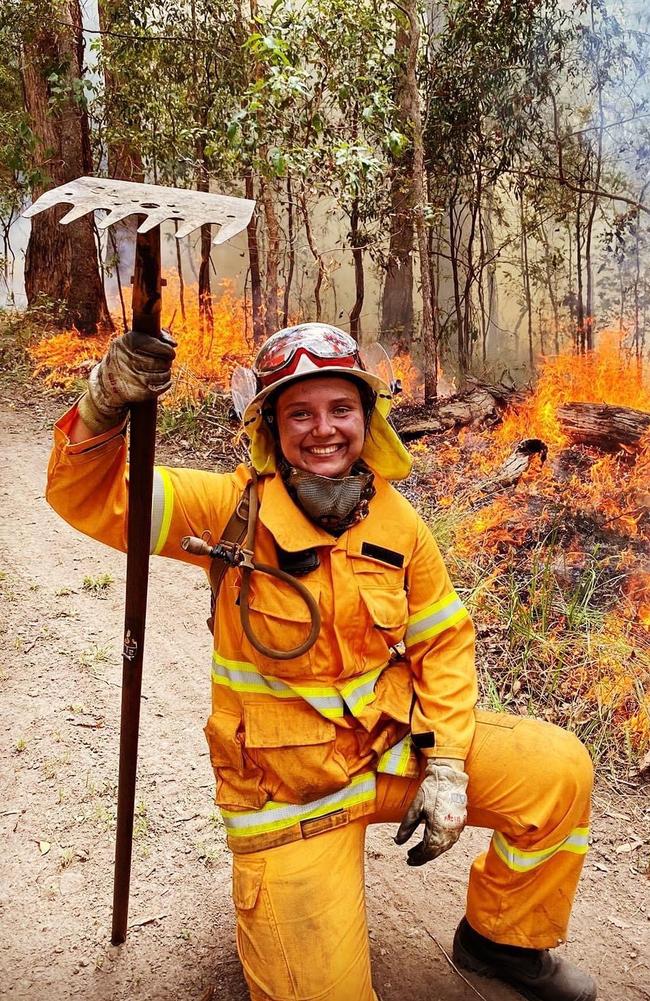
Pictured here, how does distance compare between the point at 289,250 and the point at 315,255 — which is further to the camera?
the point at 289,250

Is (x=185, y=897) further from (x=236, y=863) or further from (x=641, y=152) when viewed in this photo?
(x=641, y=152)

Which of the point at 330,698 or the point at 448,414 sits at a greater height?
the point at 448,414

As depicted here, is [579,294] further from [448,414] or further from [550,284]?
[448,414]

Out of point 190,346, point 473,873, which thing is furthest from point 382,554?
point 190,346

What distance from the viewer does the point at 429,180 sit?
6.12 m

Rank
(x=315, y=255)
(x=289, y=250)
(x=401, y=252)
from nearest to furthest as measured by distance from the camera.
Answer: (x=401, y=252)
(x=315, y=255)
(x=289, y=250)

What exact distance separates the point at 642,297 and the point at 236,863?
437 centimetres

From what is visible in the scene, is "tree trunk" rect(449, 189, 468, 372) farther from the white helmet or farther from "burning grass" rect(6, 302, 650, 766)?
the white helmet

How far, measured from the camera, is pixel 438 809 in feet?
6.49

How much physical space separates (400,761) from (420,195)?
5.10 m

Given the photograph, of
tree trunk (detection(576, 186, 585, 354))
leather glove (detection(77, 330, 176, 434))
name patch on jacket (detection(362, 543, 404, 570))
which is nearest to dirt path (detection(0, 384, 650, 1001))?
name patch on jacket (detection(362, 543, 404, 570))

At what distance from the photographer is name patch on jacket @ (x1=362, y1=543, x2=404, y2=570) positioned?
79.9 inches

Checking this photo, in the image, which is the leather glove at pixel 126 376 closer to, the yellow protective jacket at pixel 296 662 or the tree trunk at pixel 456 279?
the yellow protective jacket at pixel 296 662

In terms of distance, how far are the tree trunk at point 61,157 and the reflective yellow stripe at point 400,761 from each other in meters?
6.90
